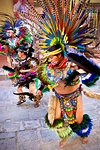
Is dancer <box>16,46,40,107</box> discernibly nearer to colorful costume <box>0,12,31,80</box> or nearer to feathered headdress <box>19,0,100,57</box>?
colorful costume <box>0,12,31,80</box>

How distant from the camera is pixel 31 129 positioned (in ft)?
7.91

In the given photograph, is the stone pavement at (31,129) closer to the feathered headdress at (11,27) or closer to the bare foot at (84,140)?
the bare foot at (84,140)

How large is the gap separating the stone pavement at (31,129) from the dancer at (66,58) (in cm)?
28

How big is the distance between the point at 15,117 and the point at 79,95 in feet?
5.06

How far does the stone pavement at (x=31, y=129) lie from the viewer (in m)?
2.01

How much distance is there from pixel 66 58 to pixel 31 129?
1.46m

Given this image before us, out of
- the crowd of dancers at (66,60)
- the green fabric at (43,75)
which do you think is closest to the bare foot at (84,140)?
the crowd of dancers at (66,60)

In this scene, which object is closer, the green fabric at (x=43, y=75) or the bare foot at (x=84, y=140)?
the green fabric at (x=43, y=75)

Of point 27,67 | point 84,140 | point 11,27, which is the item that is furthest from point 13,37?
point 84,140

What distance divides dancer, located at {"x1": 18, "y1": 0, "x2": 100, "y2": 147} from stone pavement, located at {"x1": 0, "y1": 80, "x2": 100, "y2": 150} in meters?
0.28

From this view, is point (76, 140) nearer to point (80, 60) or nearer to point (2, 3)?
point (80, 60)

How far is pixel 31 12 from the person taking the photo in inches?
66.1

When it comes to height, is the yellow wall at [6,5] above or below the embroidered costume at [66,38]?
above

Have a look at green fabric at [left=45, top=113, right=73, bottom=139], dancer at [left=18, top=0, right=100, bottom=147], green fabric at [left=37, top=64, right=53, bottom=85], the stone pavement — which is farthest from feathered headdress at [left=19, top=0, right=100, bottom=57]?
green fabric at [left=45, top=113, right=73, bottom=139]
